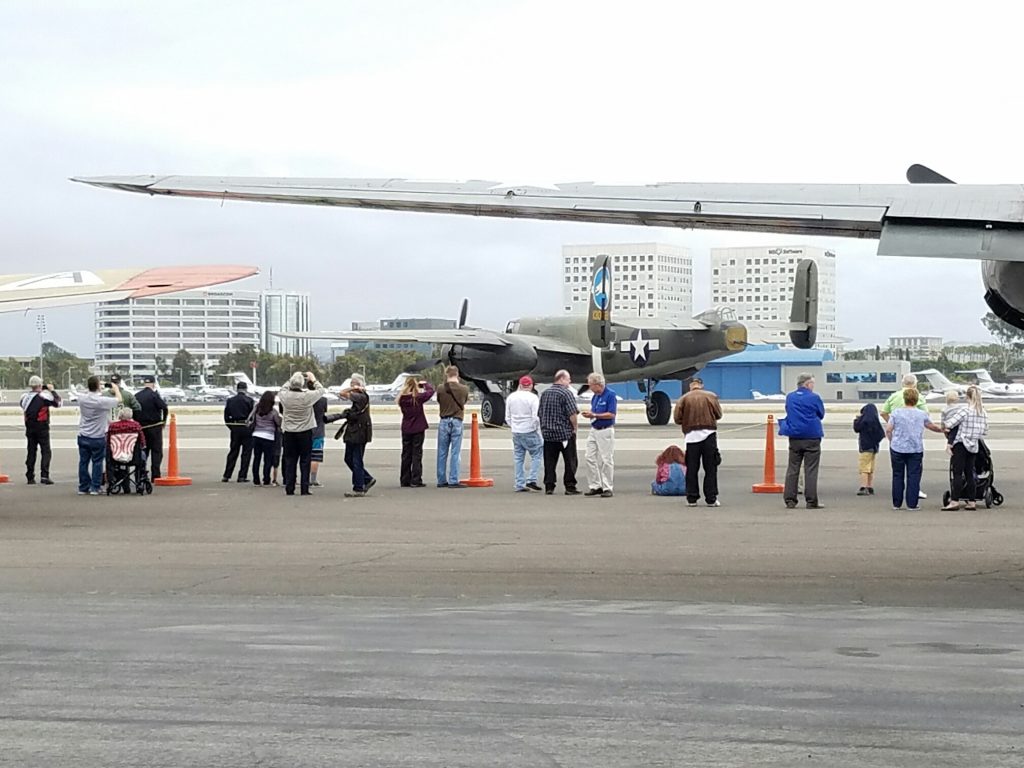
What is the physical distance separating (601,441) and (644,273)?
54771 millimetres

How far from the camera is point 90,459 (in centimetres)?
2081

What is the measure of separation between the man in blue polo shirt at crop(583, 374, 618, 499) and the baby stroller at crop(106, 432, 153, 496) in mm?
6976

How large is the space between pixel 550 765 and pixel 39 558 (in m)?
9.03

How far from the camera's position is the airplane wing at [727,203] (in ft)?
32.5

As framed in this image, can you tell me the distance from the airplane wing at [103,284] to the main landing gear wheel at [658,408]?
25.7 m

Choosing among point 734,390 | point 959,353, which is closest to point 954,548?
point 734,390

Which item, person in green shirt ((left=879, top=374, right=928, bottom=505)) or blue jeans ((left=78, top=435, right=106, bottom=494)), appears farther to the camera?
blue jeans ((left=78, top=435, right=106, bottom=494))

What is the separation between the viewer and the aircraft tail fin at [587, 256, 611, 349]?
32.0 metres

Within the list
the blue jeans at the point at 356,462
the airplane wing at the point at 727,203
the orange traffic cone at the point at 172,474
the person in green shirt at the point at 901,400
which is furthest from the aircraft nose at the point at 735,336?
the airplane wing at the point at 727,203

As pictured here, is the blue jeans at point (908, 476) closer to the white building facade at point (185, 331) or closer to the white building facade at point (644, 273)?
the white building facade at point (644, 273)

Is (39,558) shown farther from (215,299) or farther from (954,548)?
(215,299)

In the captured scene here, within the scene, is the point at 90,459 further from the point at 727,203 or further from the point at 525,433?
the point at 727,203

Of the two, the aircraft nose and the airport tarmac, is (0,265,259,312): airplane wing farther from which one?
the aircraft nose

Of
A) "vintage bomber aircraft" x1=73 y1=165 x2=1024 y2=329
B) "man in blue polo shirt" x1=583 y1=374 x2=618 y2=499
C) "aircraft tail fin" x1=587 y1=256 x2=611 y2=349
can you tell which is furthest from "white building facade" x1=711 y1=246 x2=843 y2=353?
"vintage bomber aircraft" x1=73 y1=165 x2=1024 y2=329
